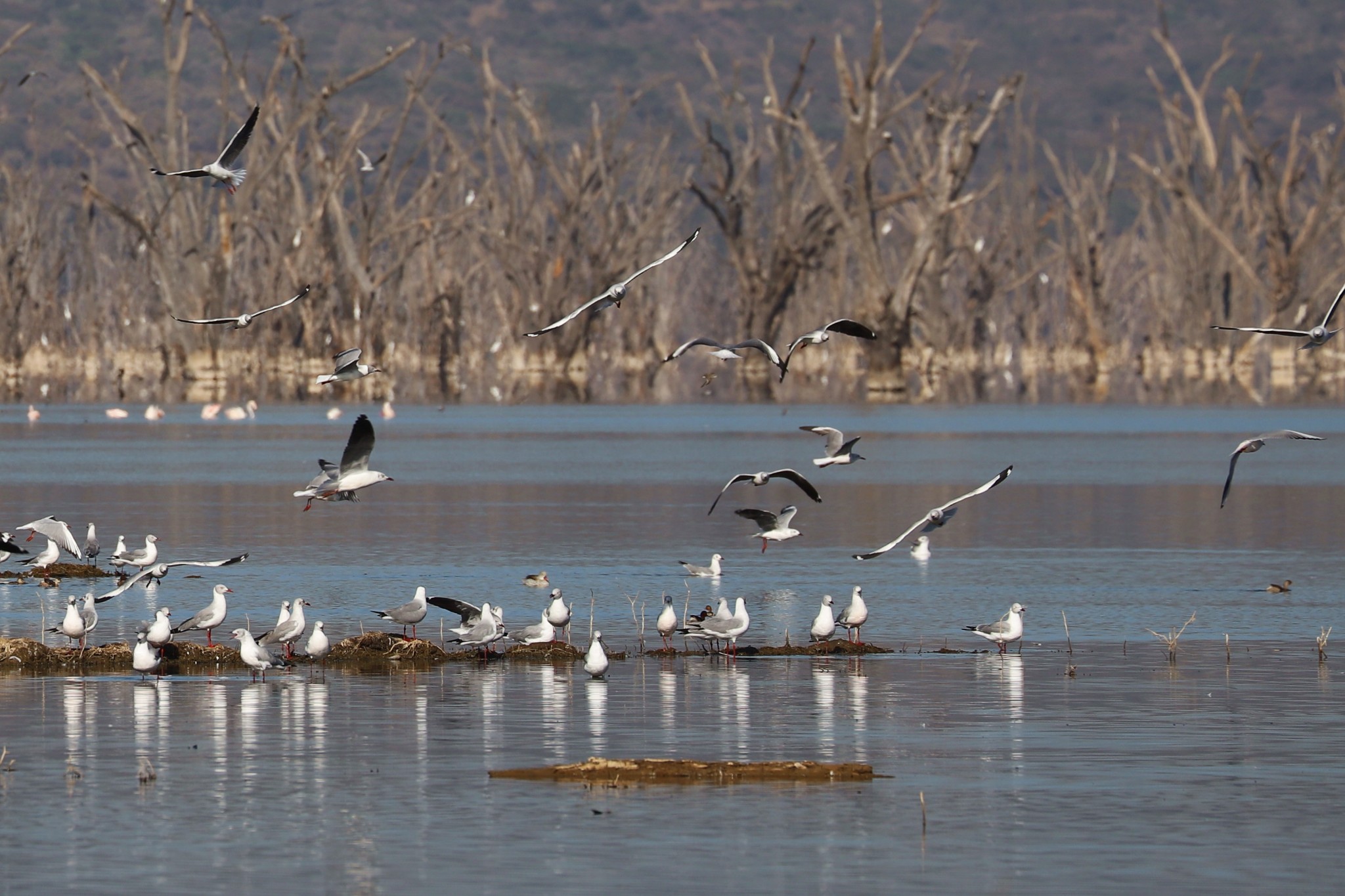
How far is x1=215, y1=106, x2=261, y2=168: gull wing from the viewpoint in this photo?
19.6 meters

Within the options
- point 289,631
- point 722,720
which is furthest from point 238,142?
point 722,720

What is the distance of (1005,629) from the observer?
15789 mm

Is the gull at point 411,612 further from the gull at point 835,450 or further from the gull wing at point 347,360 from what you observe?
the gull at point 835,450

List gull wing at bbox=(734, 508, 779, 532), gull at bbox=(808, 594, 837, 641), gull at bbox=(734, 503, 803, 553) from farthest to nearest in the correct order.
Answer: gull at bbox=(734, 503, 803, 553) < gull wing at bbox=(734, 508, 779, 532) < gull at bbox=(808, 594, 837, 641)

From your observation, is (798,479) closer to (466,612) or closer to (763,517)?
(763,517)

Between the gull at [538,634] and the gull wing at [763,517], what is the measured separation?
4.98 meters

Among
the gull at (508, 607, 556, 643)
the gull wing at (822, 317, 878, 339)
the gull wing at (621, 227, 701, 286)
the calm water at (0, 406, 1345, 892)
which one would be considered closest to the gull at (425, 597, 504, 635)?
the gull at (508, 607, 556, 643)

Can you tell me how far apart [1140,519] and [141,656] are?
15040 millimetres

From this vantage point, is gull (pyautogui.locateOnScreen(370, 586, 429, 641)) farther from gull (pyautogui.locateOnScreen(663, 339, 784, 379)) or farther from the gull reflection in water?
gull (pyautogui.locateOnScreen(663, 339, 784, 379))

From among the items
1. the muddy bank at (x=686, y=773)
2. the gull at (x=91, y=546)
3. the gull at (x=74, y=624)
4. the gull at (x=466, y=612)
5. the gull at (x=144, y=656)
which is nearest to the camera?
the muddy bank at (x=686, y=773)

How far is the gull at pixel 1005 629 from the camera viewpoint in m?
15.7

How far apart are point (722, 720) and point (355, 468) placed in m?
6.09

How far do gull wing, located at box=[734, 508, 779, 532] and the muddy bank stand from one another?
28.8 ft

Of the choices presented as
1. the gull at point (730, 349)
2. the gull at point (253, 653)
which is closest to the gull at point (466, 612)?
the gull at point (253, 653)
